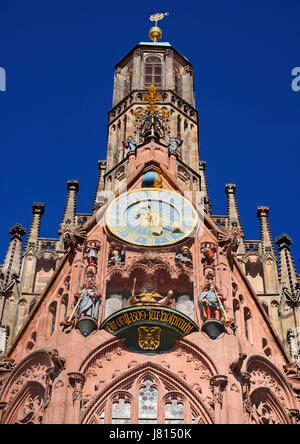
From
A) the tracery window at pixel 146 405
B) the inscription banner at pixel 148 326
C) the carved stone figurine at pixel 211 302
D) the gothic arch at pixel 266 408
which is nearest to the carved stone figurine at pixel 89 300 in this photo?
the inscription banner at pixel 148 326

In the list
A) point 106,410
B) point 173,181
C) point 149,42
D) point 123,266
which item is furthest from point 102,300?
point 149,42

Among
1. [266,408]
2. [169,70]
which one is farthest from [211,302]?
[169,70]

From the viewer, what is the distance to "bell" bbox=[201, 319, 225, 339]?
2669 centimetres

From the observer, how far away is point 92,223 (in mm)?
29562

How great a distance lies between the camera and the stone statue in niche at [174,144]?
32.9 m

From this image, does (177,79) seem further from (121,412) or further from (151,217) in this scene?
(121,412)

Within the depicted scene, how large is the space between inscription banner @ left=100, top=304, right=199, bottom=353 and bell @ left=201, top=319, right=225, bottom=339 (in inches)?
14.5

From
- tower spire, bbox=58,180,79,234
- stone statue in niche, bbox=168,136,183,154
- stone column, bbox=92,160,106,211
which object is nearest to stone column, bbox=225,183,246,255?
stone statue in niche, bbox=168,136,183,154

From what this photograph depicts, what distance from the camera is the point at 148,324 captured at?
2697 centimetres

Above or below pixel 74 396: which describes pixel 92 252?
above

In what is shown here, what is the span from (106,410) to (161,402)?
135 centimetres

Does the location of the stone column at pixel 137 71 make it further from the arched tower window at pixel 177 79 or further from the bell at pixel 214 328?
the bell at pixel 214 328

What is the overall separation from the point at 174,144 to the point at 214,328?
8.28 metres

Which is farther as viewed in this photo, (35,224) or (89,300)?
(35,224)
